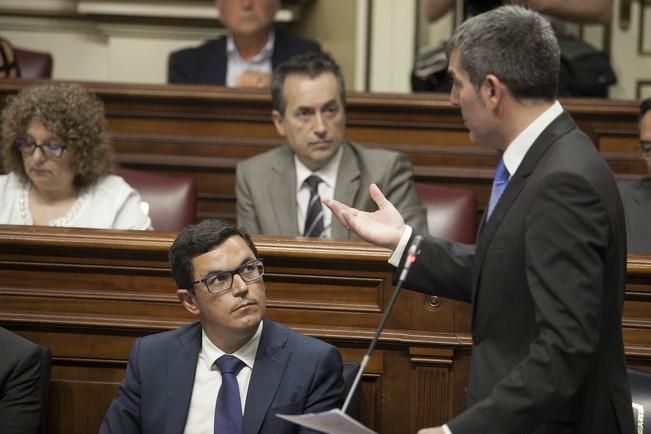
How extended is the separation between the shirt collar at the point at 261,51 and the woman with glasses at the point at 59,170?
1.25m

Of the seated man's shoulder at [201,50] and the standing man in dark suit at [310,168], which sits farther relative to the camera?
the seated man's shoulder at [201,50]

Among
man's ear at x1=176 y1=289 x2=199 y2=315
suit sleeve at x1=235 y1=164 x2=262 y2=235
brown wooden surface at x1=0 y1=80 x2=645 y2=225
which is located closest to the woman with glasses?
suit sleeve at x1=235 y1=164 x2=262 y2=235

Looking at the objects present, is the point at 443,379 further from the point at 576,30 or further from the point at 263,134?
the point at 576,30

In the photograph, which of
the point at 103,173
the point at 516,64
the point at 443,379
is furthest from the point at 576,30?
the point at 516,64

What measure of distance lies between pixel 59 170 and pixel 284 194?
29.5 inches

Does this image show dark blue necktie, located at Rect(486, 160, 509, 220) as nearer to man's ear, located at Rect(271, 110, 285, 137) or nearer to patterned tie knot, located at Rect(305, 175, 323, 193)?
patterned tie knot, located at Rect(305, 175, 323, 193)

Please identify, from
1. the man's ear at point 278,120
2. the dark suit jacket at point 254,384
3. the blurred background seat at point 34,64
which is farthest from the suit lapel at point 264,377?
the blurred background seat at point 34,64

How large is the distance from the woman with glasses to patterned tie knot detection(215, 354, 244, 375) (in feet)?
3.80

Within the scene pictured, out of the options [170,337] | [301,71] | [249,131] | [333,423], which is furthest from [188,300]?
[249,131]

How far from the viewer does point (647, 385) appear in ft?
8.45

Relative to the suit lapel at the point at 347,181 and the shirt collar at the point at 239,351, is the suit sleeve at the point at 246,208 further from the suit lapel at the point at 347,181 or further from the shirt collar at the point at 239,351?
the shirt collar at the point at 239,351

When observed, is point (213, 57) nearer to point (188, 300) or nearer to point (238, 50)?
point (238, 50)

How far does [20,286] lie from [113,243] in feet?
0.99

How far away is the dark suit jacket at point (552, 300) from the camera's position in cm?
185
